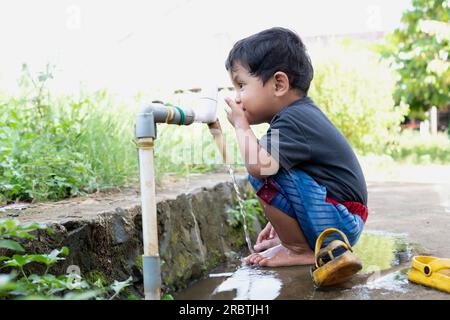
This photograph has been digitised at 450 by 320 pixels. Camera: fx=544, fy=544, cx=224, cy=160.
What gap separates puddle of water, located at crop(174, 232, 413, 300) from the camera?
1856mm

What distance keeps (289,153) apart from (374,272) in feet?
1.86

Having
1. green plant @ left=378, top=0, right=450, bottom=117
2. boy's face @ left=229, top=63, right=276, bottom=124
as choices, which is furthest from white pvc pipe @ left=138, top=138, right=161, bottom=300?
green plant @ left=378, top=0, right=450, bottom=117

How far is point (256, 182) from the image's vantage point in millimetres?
2225

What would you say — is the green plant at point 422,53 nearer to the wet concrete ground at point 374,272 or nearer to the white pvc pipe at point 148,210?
the wet concrete ground at point 374,272

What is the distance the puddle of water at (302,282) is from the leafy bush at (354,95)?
5723mm

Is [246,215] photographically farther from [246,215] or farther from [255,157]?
[255,157]

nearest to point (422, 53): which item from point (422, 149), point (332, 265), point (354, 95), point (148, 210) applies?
point (422, 149)

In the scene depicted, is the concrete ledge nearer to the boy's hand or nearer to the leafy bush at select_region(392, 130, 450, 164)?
the boy's hand

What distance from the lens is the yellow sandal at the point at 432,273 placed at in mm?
1762

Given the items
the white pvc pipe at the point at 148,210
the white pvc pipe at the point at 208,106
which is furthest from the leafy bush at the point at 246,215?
the white pvc pipe at the point at 148,210

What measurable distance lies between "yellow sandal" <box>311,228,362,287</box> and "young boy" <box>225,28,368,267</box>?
0.18 metres

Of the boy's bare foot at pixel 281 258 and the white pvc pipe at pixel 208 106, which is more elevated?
the white pvc pipe at pixel 208 106

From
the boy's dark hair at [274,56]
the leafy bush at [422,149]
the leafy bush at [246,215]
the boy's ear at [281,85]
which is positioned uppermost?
the boy's dark hair at [274,56]
